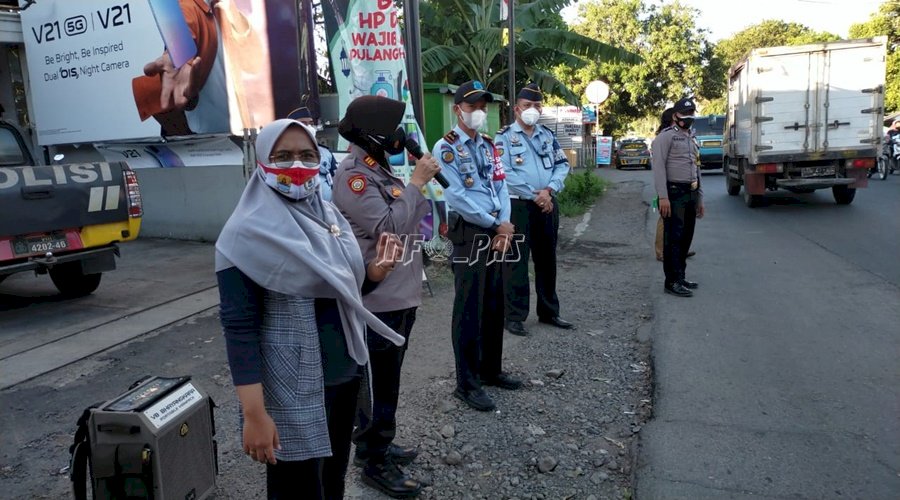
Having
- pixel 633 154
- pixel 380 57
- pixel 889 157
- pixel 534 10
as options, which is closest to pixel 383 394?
pixel 380 57

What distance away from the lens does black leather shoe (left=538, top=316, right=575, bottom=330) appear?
573 centimetres

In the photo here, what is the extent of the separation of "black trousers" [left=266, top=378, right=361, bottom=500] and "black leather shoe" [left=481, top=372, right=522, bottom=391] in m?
2.04

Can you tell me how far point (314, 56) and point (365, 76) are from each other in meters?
2.12

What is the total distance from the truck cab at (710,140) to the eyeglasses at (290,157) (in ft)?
79.4

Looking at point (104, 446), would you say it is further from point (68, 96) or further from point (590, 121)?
point (590, 121)

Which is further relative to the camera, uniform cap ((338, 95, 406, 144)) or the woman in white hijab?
uniform cap ((338, 95, 406, 144))

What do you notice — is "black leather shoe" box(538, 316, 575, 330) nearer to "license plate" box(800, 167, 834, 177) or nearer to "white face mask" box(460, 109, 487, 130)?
"white face mask" box(460, 109, 487, 130)

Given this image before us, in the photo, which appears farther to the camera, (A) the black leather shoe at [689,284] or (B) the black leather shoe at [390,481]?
(A) the black leather shoe at [689,284]

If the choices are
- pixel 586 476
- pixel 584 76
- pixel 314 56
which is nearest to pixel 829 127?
pixel 314 56

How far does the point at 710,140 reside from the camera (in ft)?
81.1

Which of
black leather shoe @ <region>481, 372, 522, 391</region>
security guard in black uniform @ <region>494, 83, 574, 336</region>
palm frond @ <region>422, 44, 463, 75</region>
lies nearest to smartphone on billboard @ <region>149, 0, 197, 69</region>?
palm frond @ <region>422, 44, 463, 75</region>

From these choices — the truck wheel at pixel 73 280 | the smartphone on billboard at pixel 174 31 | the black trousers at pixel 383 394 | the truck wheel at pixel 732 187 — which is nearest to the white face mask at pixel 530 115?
the black trousers at pixel 383 394

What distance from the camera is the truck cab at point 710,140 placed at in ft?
80.9

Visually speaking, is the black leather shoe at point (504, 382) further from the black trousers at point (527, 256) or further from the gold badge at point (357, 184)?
the gold badge at point (357, 184)
